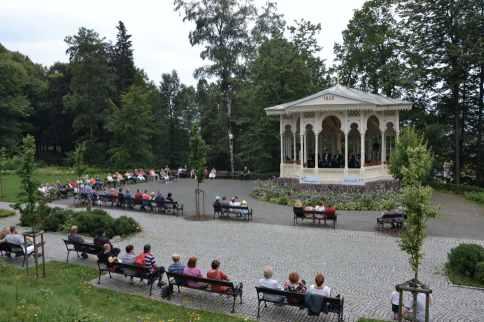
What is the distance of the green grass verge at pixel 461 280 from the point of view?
9875 millimetres

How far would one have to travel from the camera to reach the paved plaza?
28.2 ft

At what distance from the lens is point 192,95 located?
52.9m

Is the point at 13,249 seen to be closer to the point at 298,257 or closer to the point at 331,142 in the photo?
the point at 298,257

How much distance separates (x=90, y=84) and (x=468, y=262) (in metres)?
44.7

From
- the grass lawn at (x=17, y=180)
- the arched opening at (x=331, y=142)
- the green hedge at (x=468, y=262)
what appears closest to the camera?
the green hedge at (x=468, y=262)

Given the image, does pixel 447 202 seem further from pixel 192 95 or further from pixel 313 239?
pixel 192 95

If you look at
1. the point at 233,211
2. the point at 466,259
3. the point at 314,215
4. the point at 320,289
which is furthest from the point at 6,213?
the point at 466,259

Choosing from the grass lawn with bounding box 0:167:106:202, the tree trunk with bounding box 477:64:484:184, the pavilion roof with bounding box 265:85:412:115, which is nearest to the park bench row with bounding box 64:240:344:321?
the grass lawn with bounding box 0:167:106:202

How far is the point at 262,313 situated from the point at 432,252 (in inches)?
286

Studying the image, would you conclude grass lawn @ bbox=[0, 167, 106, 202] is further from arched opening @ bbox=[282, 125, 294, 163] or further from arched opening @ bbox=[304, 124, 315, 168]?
arched opening @ bbox=[304, 124, 315, 168]

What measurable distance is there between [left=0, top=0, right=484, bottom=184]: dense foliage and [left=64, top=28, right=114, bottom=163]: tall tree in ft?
0.41

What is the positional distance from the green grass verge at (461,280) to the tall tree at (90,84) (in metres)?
41.4

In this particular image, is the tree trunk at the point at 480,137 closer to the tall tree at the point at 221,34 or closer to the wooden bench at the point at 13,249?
the tall tree at the point at 221,34

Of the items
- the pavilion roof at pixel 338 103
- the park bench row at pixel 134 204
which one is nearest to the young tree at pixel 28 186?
the park bench row at pixel 134 204
